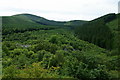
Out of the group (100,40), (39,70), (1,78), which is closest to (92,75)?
(39,70)

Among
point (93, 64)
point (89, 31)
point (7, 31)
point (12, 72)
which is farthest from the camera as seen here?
point (7, 31)

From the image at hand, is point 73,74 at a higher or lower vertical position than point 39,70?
lower

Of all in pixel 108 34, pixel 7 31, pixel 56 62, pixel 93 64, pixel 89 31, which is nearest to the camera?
pixel 93 64

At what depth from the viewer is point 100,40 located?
72.9m

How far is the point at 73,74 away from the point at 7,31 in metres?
98.1

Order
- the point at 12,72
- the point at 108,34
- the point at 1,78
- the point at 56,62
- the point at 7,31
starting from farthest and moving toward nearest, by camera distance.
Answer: the point at 7,31, the point at 108,34, the point at 56,62, the point at 12,72, the point at 1,78

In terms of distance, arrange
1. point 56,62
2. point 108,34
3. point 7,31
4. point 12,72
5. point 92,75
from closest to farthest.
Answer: point 12,72 → point 92,75 → point 56,62 → point 108,34 → point 7,31

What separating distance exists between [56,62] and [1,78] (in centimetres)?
875

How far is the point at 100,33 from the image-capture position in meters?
Answer: 75.5

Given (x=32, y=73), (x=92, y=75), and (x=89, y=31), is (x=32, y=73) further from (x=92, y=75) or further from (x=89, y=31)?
(x=89, y=31)

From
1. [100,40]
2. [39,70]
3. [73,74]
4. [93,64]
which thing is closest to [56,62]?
[93,64]

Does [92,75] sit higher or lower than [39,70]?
lower

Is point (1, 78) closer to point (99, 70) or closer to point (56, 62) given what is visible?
point (99, 70)

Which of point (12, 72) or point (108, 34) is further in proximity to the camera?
point (108, 34)
